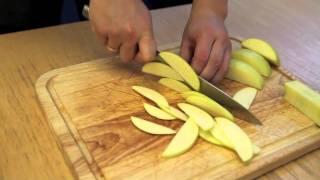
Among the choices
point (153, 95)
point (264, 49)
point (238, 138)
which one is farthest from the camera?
point (264, 49)

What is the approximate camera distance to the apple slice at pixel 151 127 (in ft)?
2.18

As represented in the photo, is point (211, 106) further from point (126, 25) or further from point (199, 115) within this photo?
point (126, 25)

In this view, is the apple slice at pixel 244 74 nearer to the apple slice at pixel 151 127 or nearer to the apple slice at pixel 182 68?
the apple slice at pixel 182 68

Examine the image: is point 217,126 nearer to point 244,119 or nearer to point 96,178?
point 244,119

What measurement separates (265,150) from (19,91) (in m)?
0.47

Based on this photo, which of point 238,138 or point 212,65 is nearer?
point 238,138

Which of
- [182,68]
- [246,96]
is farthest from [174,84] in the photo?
[246,96]

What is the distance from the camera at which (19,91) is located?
773 millimetres

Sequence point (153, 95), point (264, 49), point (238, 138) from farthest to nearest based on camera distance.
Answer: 1. point (264, 49)
2. point (153, 95)
3. point (238, 138)

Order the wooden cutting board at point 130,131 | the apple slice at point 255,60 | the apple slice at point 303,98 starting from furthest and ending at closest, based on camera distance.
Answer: the apple slice at point 255,60
the apple slice at point 303,98
the wooden cutting board at point 130,131

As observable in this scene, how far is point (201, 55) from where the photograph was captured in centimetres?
78

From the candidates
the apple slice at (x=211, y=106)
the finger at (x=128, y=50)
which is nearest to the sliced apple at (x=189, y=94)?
the apple slice at (x=211, y=106)

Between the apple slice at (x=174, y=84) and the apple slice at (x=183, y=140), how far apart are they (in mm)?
104

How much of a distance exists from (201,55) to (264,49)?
0.54 ft
